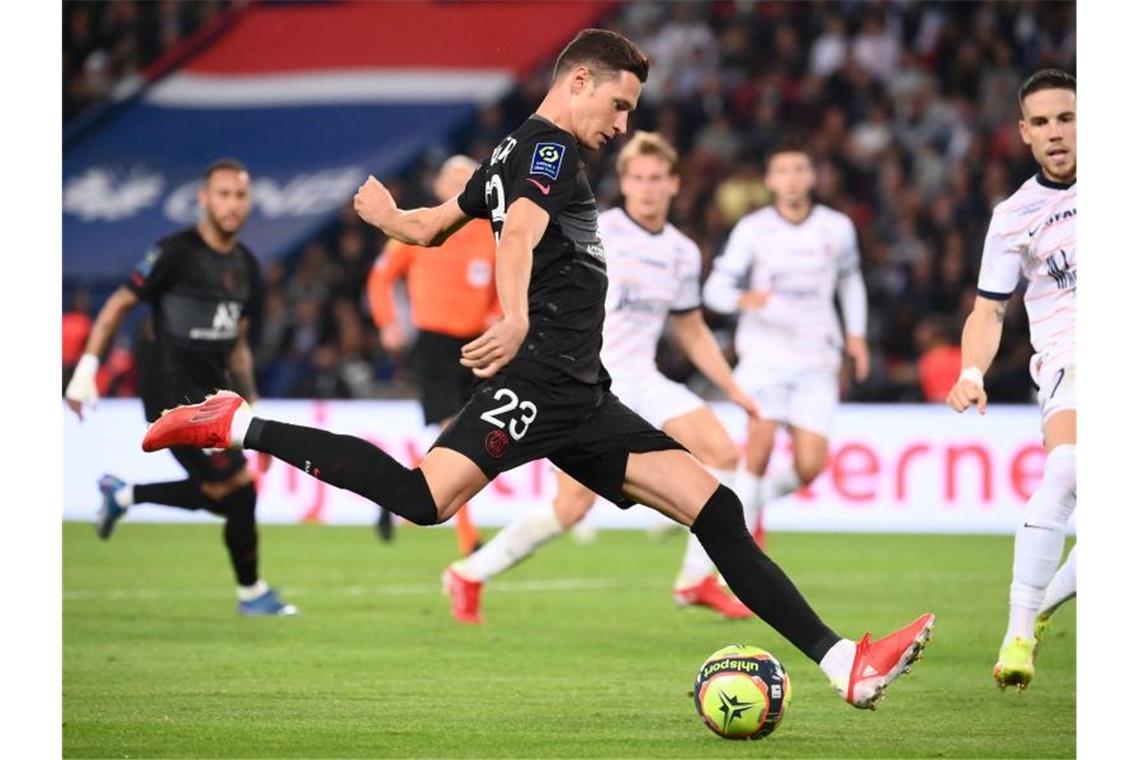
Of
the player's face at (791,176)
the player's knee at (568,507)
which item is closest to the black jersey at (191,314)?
the player's knee at (568,507)

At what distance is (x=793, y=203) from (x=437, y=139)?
33.8 ft

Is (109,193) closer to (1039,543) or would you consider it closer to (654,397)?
(654,397)

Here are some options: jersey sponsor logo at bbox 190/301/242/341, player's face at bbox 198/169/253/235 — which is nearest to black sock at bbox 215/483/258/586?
jersey sponsor logo at bbox 190/301/242/341

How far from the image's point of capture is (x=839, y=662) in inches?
236

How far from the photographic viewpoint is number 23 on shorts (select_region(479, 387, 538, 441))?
6.05m

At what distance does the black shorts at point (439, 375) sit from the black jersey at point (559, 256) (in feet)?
18.0

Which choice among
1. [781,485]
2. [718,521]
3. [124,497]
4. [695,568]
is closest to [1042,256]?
[718,521]

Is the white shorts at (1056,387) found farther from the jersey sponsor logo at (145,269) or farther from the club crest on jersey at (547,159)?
the jersey sponsor logo at (145,269)

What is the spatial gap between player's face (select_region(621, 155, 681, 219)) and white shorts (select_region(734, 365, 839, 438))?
1.64m

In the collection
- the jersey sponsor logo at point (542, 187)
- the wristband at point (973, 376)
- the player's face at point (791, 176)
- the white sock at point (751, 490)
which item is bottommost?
the white sock at point (751, 490)

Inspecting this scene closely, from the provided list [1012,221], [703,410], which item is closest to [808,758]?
[1012,221]

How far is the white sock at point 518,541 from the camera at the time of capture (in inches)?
357

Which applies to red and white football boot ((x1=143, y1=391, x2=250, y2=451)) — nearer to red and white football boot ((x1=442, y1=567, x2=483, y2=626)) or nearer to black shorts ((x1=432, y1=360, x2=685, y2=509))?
black shorts ((x1=432, y1=360, x2=685, y2=509))
